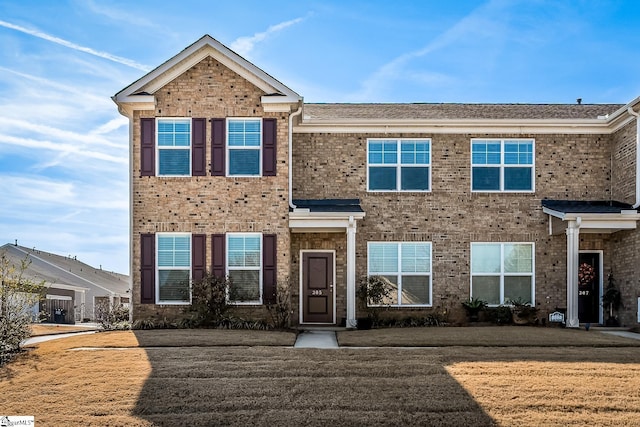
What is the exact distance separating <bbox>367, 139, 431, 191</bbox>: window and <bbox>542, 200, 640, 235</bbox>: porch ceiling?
11.5 ft

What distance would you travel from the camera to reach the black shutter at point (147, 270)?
16344 millimetres

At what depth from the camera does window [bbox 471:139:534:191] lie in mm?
17781

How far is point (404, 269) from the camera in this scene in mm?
17578

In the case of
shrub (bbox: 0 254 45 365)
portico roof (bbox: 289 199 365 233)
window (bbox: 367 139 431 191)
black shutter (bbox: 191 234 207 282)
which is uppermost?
window (bbox: 367 139 431 191)

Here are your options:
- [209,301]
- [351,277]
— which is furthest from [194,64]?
[351,277]

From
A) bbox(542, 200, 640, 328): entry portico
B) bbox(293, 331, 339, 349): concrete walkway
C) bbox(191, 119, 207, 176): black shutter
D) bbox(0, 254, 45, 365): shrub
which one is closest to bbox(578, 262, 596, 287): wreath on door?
bbox(542, 200, 640, 328): entry portico

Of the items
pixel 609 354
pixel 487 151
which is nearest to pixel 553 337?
pixel 609 354

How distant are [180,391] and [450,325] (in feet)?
32.3

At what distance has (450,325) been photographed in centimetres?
1684

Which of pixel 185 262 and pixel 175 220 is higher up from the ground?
pixel 175 220

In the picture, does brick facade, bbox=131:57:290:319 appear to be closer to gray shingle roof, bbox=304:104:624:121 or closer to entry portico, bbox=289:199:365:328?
entry portico, bbox=289:199:365:328

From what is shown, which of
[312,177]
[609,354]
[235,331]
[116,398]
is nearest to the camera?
[116,398]

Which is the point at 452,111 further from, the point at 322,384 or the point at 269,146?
the point at 322,384

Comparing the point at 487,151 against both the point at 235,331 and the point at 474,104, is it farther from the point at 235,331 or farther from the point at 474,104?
the point at 235,331
